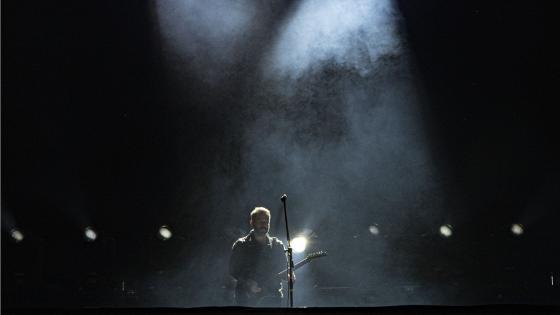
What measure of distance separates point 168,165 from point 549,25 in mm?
5452

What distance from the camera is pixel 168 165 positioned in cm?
876

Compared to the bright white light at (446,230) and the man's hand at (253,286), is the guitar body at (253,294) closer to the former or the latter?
the man's hand at (253,286)

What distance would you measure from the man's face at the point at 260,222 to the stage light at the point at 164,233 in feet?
11.8

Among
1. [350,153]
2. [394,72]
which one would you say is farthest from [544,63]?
[350,153]

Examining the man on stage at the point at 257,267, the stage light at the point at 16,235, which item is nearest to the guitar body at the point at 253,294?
the man on stage at the point at 257,267

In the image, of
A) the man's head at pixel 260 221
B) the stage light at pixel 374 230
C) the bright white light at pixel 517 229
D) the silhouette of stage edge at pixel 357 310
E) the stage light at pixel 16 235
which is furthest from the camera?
the stage light at pixel 374 230

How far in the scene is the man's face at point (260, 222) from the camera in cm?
492

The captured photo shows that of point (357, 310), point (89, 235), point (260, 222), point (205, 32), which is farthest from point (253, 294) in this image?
point (205, 32)

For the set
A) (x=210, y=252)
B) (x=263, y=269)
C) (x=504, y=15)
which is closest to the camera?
(x=263, y=269)

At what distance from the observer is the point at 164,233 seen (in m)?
8.27

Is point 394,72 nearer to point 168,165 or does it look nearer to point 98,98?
point 168,165

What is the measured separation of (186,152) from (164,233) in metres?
1.25

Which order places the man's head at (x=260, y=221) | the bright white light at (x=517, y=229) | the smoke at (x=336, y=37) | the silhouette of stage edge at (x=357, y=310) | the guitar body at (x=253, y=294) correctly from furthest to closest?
the smoke at (x=336, y=37) → the bright white light at (x=517, y=229) → the man's head at (x=260, y=221) → the guitar body at (x=253, y=294) → the silhouette of stage edge at (x=357, y=310)

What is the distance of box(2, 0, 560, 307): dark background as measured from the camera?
7770 millimetres
